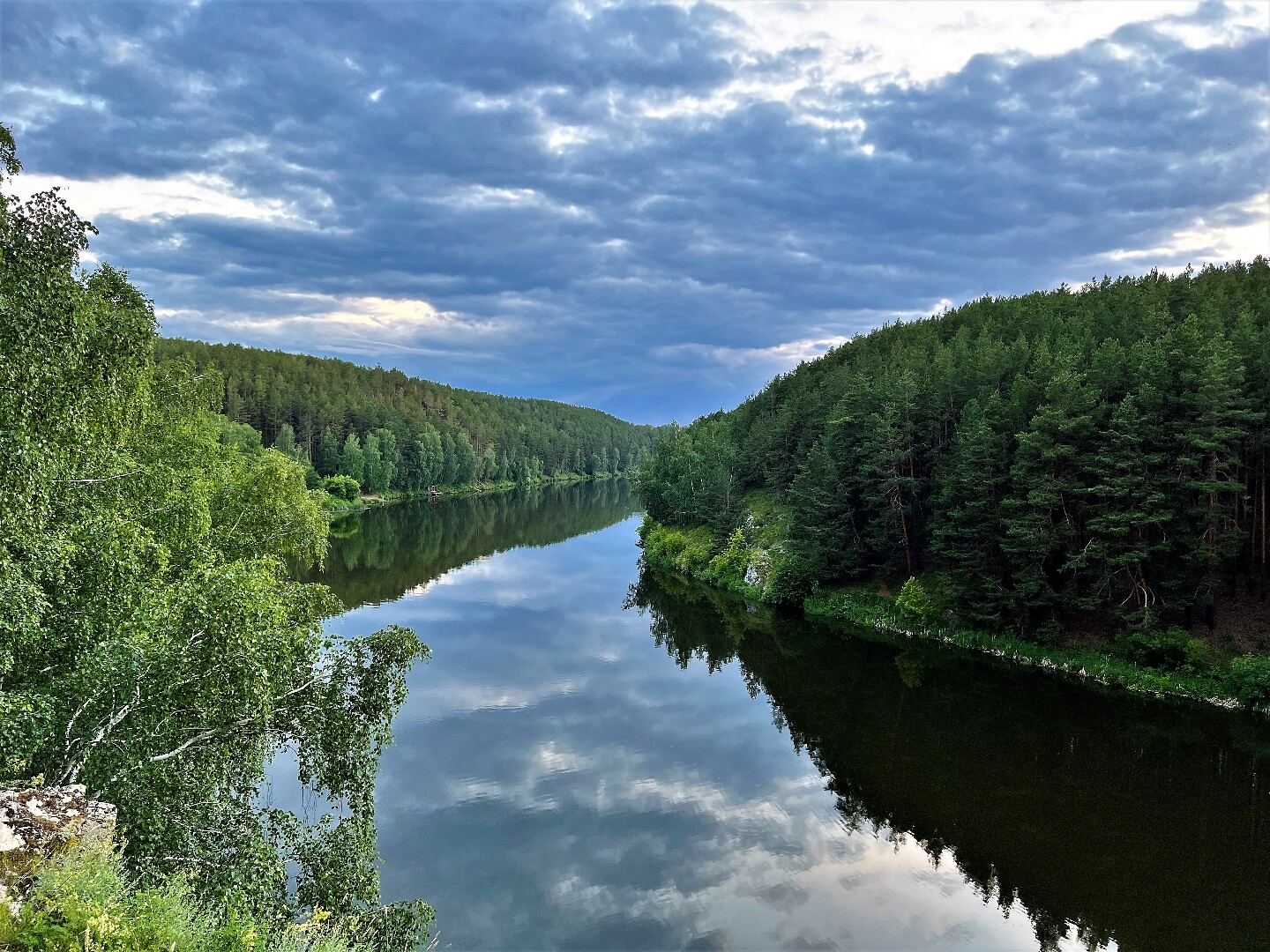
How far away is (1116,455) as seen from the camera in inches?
1227

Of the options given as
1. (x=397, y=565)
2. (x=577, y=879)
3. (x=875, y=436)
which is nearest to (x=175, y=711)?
(x=577, y=879)

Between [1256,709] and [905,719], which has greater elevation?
[1256,709]

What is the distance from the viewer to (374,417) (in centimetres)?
12462

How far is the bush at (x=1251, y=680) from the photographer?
1041 inches

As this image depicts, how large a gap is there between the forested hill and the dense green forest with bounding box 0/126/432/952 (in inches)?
3006

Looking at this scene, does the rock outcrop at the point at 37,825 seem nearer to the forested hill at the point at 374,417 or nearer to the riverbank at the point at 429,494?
the riverbank at the point at 429,494

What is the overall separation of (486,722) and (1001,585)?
25.2 meters

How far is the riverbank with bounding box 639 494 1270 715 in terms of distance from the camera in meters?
28.1

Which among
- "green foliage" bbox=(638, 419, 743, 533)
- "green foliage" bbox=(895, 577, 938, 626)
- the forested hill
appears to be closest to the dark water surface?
"green foliage" bbox=(895, 577, 938, 626)

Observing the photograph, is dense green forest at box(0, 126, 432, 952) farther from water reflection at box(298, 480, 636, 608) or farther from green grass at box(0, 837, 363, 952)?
water reflection at box(298, 480, 636, 608)

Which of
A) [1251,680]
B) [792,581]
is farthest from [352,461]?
[1251,680]

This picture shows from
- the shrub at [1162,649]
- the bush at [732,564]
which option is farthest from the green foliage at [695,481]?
the shrub at [1162,649]

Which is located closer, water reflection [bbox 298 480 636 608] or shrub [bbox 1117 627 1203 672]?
shrub [bbox 1117 627 1203 672]

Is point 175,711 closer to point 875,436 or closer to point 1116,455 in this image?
point 1116,455
